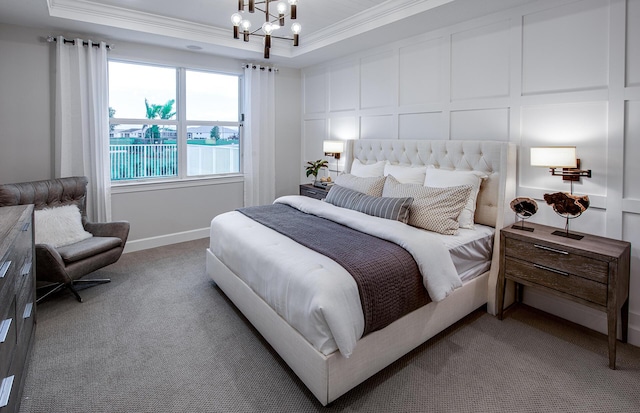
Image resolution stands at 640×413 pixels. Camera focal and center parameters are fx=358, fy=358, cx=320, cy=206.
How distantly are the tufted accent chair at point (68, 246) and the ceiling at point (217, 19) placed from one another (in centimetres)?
160

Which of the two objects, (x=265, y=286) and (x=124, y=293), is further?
(x=124, y=293)

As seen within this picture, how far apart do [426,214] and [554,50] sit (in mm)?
1630

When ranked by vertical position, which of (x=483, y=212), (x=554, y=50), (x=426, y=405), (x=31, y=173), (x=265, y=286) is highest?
(x=554, y=50)

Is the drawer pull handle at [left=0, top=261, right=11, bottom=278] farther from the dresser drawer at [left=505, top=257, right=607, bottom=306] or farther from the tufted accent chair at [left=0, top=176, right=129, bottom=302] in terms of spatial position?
the dresser drawer at [left=505, top=257, right=607, bottom=306]

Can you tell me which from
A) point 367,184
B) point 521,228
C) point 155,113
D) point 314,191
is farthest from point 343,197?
point 155,113

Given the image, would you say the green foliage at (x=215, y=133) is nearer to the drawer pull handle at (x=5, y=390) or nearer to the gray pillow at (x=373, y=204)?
the gray pillow at (x=373, y=204)

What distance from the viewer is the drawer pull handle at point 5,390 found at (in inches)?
54.6

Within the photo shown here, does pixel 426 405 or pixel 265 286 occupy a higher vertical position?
pixel 265 286

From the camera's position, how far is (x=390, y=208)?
9.93ft

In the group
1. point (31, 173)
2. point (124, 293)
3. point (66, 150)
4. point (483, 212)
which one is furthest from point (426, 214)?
point (31, 173)

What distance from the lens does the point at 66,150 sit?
3951 millimetres

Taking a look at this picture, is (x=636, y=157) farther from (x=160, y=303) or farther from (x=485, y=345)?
(x=160, y=303)

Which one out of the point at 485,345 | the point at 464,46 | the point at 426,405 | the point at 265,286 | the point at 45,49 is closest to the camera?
the point at 426,405

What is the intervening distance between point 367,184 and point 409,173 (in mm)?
447
